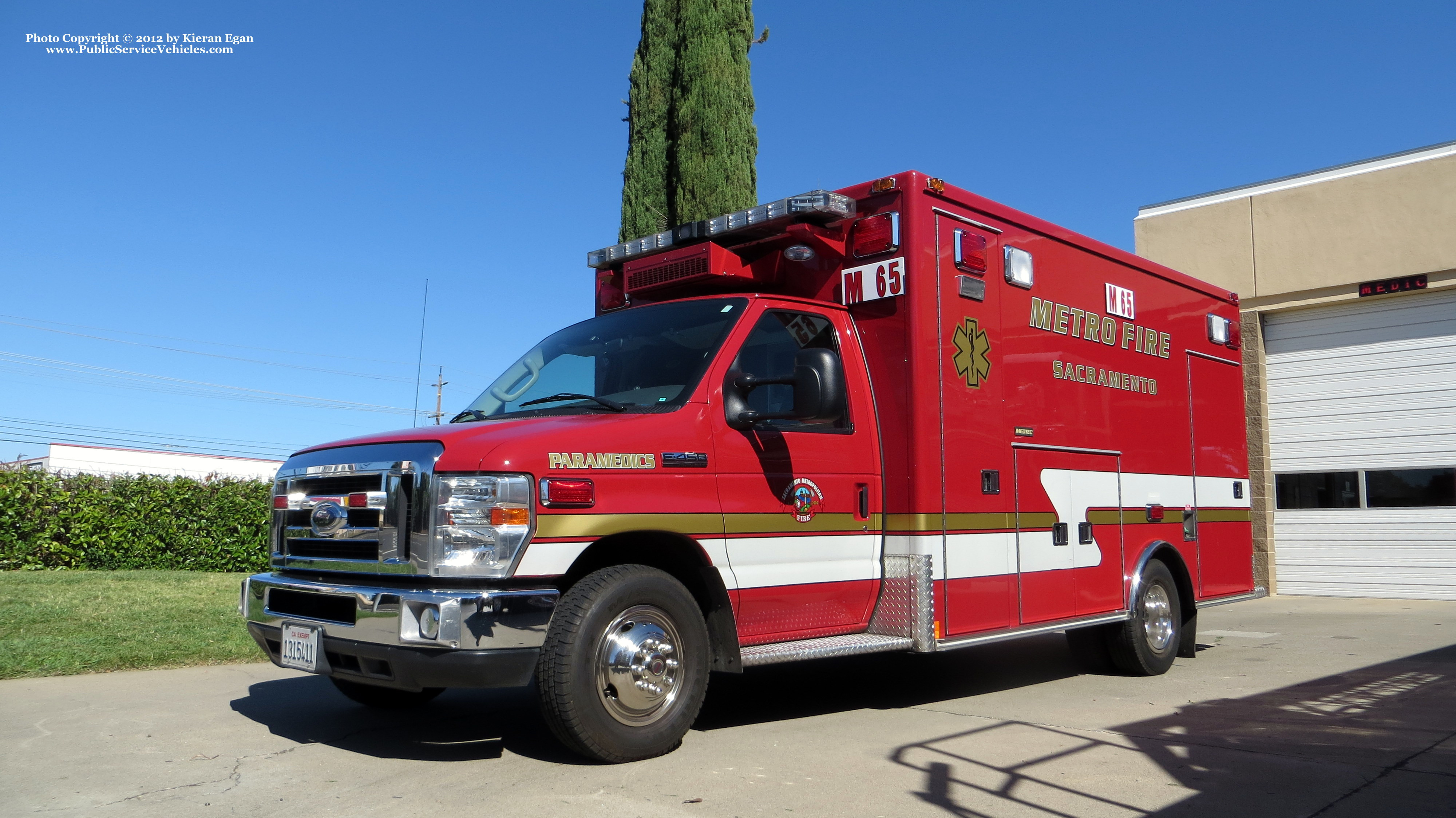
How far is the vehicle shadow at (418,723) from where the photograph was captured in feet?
17.5

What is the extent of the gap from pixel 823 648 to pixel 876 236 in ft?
7.75

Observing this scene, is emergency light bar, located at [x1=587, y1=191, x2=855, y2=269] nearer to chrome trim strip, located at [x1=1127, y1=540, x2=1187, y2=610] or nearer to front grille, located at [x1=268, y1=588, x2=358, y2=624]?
front grille, located at [x1=268, y1=588, x2=358, y2=624]

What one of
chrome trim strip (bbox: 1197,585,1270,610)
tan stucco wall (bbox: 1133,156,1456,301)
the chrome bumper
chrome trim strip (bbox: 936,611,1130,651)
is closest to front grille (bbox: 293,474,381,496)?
the chrome bumper

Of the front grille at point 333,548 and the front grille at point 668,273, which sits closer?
the front grille at point 333,548

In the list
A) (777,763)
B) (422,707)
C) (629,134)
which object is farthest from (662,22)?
(777,763)

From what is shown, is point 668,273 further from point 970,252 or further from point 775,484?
point 970,252

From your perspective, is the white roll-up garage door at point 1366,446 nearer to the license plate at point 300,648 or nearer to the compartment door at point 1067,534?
the compartment door at point 1067,534

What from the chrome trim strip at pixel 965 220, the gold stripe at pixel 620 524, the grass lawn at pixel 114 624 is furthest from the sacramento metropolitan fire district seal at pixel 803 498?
the grass lawn at pixel 114 624

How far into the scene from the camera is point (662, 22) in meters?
17.9

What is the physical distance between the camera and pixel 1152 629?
8.18 meters

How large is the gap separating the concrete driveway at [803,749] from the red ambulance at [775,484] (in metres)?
0.43

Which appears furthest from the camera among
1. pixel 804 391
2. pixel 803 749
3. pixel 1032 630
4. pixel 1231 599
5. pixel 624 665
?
pixel 1231 599

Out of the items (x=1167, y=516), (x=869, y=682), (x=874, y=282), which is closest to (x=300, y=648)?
(x=874, y=282)

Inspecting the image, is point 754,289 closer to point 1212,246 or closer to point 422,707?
point 422,707
